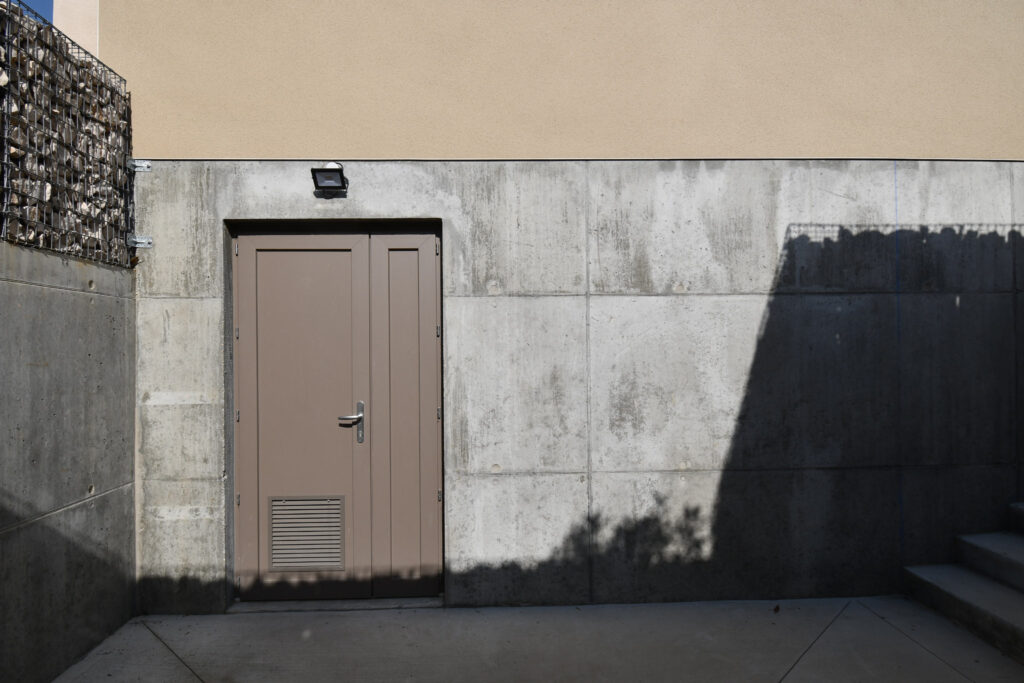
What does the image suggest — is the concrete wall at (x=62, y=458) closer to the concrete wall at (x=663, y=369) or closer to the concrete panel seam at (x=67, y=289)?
the concrete panel seam at (x=67, y=289)

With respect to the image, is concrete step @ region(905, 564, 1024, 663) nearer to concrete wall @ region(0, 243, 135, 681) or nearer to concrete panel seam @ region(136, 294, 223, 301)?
concrete panel seam @ region(136, 294, 223, 301)

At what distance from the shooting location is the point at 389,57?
4359 mm

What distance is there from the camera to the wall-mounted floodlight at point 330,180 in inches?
162

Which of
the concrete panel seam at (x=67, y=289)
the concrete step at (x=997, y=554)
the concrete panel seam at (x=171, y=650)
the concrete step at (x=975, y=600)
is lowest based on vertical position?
the concrete panel seam at (x=171, y=650)

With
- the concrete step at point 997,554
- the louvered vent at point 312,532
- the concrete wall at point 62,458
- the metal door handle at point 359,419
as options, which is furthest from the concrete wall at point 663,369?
the metal door handle at point 359,419

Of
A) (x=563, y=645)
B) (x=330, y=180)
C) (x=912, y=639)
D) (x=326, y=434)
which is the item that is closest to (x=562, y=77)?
(x=330, y=180)

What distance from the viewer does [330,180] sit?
4172 millimetres

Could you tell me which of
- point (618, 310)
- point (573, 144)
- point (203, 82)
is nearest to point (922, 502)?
point (618, 310)

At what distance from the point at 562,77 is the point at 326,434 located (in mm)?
3177

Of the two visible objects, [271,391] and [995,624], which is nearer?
[995,624]

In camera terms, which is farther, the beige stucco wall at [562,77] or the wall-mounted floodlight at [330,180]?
the beige stucco wall at [562,77]

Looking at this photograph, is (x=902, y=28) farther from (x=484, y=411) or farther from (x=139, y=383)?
(x=139, y=383)

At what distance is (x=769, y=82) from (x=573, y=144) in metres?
1.57

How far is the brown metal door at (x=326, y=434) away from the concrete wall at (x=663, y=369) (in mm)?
214
